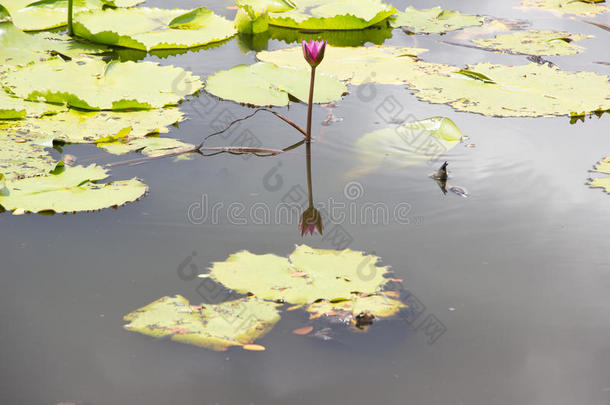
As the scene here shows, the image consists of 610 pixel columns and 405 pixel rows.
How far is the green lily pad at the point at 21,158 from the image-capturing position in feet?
7.63

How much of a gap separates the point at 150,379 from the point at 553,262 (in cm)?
129

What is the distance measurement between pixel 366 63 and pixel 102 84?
1472 mm

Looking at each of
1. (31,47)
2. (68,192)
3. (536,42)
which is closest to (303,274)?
(68,192)

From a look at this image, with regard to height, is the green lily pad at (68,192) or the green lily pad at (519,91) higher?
the green lily pad at (519,91)

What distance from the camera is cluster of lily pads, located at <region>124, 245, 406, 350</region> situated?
161 cm

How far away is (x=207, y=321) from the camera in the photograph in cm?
163

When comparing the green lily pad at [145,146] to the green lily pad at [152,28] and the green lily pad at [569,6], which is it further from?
the green lily pad at [569,6]

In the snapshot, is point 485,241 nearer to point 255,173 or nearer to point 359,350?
point 359,350

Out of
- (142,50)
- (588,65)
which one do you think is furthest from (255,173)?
(588,65)

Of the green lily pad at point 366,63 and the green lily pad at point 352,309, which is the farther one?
the green lily pad at point 366,63

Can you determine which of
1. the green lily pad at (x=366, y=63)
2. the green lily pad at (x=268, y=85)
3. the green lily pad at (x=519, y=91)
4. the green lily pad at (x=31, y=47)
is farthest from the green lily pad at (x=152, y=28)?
the green lily pad at (x=519, y=91)

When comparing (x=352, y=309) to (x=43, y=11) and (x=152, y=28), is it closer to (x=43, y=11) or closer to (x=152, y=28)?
(x=152, y=28)

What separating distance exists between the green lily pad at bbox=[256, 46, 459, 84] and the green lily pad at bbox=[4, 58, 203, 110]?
2.09 ft

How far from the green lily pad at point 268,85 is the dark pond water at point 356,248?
21 cm
